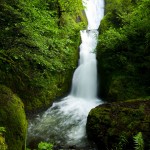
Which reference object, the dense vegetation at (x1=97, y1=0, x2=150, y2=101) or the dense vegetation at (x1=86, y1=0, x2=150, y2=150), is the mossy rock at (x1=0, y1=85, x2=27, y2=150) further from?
the dense vegetation at (x1=97, y1=0, x2=150, y2=101)

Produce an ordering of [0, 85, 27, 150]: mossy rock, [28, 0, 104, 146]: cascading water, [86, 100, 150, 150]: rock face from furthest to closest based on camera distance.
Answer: [28, 0, 104, 146]: cascading water, [86, 100, 150, 150]: rock face, [0, 85, 27, 150]: mossy rock

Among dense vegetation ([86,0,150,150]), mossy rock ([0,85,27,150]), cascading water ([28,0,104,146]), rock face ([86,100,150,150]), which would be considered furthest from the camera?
cascading water ([28,0,104,146])

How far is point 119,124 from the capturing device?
29.8 ft

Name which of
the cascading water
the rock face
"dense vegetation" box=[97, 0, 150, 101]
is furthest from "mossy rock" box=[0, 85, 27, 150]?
"dense vegetation" box=[97, 0, 150, 101]

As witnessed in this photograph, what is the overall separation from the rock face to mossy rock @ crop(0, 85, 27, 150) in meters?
2.89

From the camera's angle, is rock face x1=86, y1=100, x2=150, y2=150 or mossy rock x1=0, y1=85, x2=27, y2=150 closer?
mossy rock x1=0, y1=85, x2=27, y2=150

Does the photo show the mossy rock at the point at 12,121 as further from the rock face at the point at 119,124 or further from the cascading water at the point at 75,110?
the rock face at the point at 119,124

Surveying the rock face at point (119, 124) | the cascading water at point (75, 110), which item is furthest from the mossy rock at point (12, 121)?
the rock face at point (119, 124)

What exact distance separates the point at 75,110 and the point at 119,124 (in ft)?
14.3

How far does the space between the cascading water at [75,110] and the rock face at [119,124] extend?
80cm

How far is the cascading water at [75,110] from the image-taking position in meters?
10.3

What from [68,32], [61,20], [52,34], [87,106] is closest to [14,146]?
[52,34]

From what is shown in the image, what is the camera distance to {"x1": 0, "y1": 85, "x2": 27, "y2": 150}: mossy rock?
23.4ft

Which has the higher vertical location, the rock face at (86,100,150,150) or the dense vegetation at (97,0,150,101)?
the dense vegetation at (97,0,150,101)
